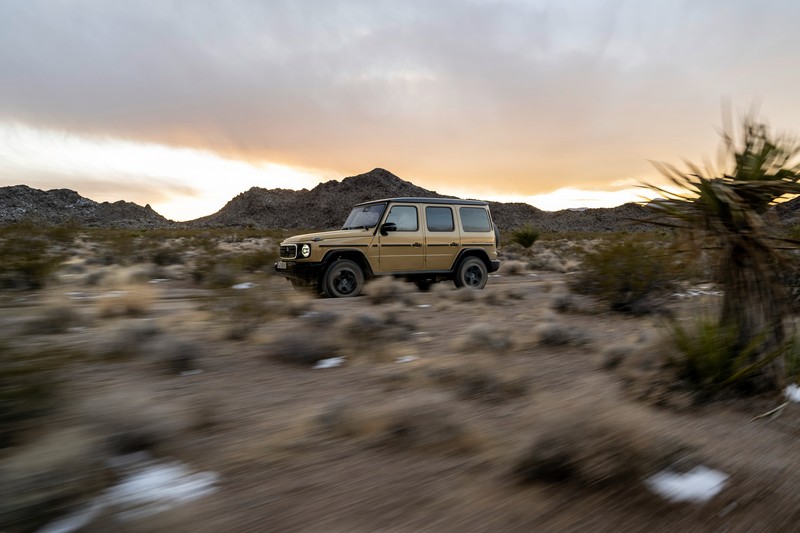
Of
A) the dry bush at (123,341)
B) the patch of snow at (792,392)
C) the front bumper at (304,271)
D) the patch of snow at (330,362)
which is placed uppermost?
the front bumper at (304,271)

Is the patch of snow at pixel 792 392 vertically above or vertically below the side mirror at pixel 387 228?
below

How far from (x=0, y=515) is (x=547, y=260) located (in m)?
21.8

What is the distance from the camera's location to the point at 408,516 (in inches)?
105

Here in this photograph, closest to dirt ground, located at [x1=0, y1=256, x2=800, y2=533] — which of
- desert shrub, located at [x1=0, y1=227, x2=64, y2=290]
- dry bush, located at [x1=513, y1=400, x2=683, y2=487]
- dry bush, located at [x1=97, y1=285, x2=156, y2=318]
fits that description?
dry bush, located at [x1=513, y1=400, x2=683, y2=487]

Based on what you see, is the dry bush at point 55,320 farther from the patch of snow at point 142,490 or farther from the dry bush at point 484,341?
the dry bush at point 484,341

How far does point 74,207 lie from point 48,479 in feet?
375

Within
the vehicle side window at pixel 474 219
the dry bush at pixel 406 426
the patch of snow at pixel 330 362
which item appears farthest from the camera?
the vehicle side window at pixel 474 219

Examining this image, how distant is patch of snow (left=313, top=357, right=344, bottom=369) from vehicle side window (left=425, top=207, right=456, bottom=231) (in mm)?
6671

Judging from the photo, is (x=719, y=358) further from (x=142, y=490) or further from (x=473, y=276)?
(x=473, y=276)

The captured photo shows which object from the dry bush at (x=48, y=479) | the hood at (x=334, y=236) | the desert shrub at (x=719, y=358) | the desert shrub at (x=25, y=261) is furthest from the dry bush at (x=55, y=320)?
the desert shrub at (x=719, y=358)

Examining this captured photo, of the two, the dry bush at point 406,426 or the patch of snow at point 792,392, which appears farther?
the patch of snow at point 792,392

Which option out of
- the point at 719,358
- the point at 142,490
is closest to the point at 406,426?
the point at 142,490

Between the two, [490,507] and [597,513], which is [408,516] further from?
[597,513]

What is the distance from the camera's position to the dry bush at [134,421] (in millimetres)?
3211
